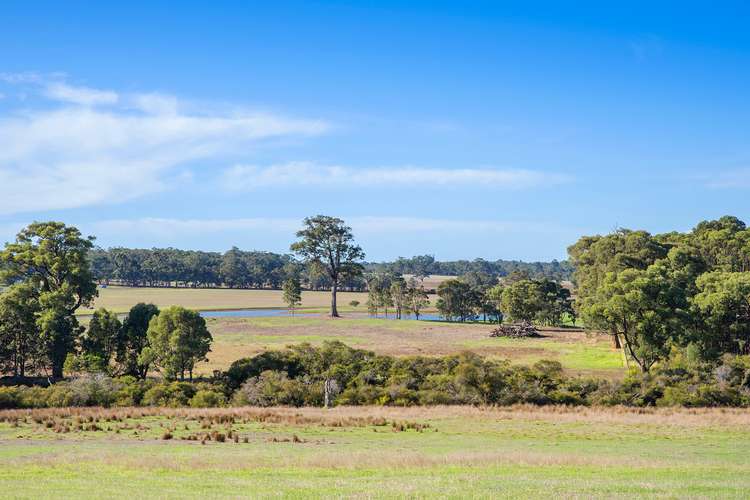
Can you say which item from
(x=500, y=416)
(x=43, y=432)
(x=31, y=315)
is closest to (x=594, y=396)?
(x=500, y=416)

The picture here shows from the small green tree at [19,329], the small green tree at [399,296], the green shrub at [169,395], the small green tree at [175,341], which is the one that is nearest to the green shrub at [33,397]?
the green shrub at [169,395]

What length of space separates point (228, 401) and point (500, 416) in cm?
1816

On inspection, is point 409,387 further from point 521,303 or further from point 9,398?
point 521,303

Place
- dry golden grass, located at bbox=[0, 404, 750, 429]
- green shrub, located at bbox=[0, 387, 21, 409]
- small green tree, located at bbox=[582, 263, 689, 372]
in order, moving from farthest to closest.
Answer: small green tree, located at bbox=[582, 263, 689, 372] < green shrub, located at bbox=[0, 387, 21, 409] < dry golden grass, located at bbox=[0, 404, 750, 429]

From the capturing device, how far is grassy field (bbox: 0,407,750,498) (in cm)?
1716

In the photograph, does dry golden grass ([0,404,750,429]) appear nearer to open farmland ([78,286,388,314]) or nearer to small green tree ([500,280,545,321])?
small green tree ([500,280,545,321])

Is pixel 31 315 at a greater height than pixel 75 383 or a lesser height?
greater

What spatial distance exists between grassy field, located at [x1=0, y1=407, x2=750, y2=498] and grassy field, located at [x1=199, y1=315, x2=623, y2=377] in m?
19.0

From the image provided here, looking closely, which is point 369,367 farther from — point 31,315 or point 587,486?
point 587,486

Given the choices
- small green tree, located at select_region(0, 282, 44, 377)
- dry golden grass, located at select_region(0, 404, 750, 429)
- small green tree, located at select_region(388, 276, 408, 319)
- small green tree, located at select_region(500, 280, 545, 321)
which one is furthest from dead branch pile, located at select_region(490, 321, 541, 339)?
small green tree, located at select_region(0, 282, 44, 377)

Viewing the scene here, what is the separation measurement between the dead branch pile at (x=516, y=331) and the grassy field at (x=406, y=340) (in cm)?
181

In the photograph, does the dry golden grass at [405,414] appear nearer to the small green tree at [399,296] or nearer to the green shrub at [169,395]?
the green shrub at [169,395]

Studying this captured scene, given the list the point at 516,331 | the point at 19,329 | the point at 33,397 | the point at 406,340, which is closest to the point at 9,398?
the point at 33,397

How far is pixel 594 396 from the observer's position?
45.0 meters
